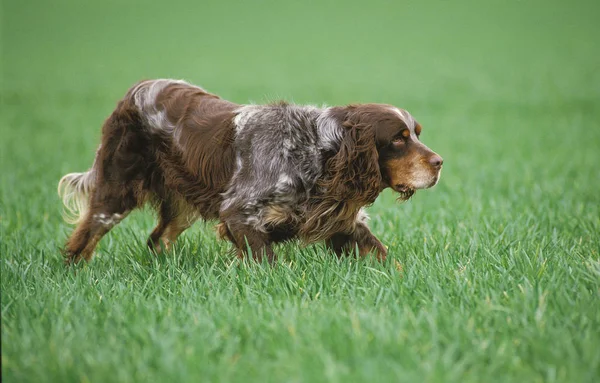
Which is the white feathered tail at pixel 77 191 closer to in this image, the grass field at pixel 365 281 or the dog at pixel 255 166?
the dog at pixel 255 166

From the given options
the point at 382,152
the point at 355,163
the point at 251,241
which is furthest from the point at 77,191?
the point at 382,152

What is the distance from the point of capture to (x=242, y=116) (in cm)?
450

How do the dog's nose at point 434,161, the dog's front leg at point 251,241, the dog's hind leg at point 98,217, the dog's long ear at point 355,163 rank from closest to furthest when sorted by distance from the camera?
the dog's nose at point 434,161
the dog's long ear at point 355,163
the dog's front leg at point 251,241
the dog's hind leg at point 98,217

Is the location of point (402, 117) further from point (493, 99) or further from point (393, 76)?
point (393, 76)

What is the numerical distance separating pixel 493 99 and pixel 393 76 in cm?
468

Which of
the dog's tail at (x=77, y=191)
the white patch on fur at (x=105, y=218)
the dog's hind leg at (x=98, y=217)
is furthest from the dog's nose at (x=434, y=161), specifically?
the dog's tail at (x=77, y=191)

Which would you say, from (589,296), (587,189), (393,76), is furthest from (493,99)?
(589,296)

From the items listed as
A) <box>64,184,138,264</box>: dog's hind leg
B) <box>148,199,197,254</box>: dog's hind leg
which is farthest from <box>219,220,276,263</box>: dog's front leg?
<box>64,184,138,264</box>: dog's hind leg

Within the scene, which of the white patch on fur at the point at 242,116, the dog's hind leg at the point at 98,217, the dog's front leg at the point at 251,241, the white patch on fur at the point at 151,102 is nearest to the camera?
the dog's front leg at the point at 251,241

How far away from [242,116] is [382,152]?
3.15 ft

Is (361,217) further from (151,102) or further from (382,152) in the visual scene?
(151,102)

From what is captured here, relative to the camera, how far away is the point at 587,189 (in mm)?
6883

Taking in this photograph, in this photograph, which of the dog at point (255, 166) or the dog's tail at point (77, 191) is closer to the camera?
the dog at point (255, 166)

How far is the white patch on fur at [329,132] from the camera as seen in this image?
4.29 metres
